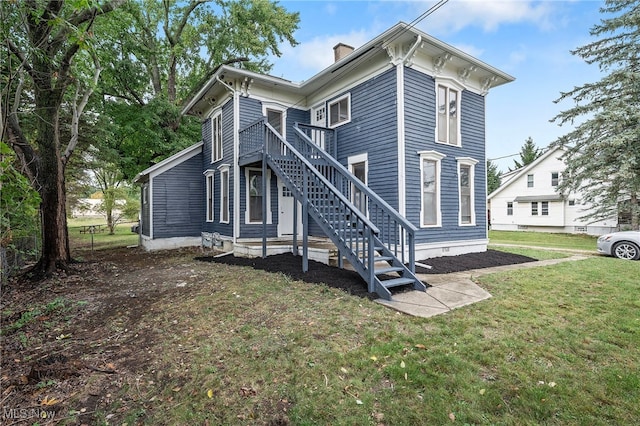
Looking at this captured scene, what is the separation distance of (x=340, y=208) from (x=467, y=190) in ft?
19.0

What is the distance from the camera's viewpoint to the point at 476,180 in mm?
10148

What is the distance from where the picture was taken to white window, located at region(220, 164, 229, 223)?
11656 millimetres

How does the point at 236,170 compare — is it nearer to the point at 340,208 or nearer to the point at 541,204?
the point at 340,208

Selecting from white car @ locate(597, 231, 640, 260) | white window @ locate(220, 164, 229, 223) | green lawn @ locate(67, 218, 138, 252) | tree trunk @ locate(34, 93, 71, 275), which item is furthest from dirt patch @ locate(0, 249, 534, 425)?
green lawn @ locate(67, 218, 138, 252)

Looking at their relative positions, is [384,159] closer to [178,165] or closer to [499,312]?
[499,312]

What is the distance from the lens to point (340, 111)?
10.2m

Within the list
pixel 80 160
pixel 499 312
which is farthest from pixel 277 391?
pixel 80 160

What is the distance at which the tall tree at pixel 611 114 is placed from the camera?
13.8m

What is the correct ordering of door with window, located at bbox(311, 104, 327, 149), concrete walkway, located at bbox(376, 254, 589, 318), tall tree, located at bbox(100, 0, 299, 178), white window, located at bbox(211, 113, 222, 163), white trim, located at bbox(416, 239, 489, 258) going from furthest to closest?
tall tree, located at bbox(100, 0, 299, 178), white window, located at bbox(211, 113, 222, 163), door with window, located at bbox(311, 104, 327, 149), white trim, located at bbox(416, 239, 489, 258), concrete walkway, located at bbox(376, 254, 589, 318)

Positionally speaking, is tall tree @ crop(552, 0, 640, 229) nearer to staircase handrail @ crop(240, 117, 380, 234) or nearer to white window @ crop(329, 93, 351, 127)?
white window @ crop(329, 93, 351, 127)

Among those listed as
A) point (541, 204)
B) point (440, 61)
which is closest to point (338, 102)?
point (440, 61)

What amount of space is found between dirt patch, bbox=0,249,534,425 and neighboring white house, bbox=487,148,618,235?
18381mm

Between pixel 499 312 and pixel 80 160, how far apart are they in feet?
64.2

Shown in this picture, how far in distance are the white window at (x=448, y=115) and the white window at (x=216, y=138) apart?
817 cm
